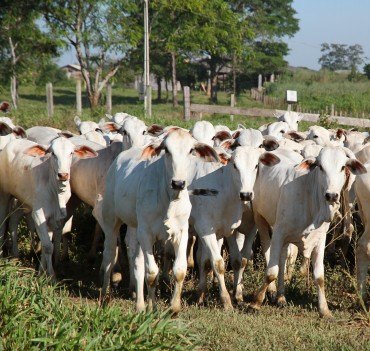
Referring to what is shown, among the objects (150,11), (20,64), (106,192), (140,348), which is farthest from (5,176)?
(150,11)

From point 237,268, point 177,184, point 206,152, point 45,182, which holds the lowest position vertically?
point 237,268

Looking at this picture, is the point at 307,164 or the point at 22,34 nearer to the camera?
the point at 307,164

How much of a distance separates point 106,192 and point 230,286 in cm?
215

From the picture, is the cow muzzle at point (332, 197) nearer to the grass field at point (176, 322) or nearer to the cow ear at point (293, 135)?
the grass field at point (176, 322)

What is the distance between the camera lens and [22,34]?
33469 millimetres

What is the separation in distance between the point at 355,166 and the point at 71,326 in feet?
12.3

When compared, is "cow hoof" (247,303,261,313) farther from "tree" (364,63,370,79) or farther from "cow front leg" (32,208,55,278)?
"tree" (364,63,370,79)

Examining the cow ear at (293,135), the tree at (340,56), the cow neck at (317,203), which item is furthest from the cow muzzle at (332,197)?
the tree at (340,56)

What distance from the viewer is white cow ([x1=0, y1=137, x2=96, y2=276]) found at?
10.7 m

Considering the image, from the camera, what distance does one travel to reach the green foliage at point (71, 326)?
6.77 metres

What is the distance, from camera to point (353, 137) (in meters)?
14.1

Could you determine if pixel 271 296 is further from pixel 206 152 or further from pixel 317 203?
pixel 206 152

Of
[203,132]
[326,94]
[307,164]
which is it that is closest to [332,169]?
[307,164]

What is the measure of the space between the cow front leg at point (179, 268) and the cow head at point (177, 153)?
0.68 meters
